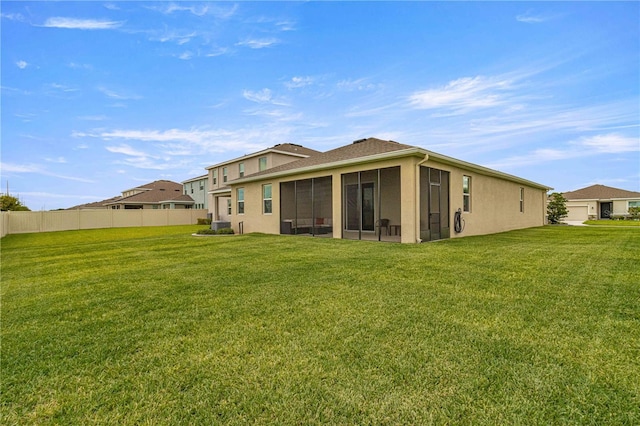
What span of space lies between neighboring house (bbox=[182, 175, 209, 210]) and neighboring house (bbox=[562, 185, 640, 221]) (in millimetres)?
38986

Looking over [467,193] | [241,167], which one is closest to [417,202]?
[467,193]

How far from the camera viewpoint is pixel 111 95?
14203mm

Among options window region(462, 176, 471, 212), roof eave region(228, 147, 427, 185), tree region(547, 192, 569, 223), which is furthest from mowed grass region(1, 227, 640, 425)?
tree region(547, 192, 569, 223)

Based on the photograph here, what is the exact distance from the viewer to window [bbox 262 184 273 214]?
1461cm

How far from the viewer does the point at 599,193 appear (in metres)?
36.8

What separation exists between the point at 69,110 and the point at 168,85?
490 cm

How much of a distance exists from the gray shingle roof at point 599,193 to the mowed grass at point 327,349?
137ft

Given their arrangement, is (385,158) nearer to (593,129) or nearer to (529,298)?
(529,298)

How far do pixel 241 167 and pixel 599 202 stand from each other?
136ft

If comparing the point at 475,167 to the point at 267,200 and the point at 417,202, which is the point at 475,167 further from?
the point at 267,200

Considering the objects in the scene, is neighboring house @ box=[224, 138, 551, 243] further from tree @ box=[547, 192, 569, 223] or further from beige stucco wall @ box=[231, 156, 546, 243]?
tree @ box=[547, 192, 569, 223]

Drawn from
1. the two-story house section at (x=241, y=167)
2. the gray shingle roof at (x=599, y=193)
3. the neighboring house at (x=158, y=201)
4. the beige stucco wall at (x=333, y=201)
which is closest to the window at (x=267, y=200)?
the beige stucco wall at (x=333, y=201)

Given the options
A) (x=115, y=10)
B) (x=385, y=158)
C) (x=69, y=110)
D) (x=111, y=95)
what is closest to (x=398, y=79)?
(x=385, y=158)

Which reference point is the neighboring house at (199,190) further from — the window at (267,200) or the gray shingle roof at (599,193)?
the gray shingle roof at (599,193)
